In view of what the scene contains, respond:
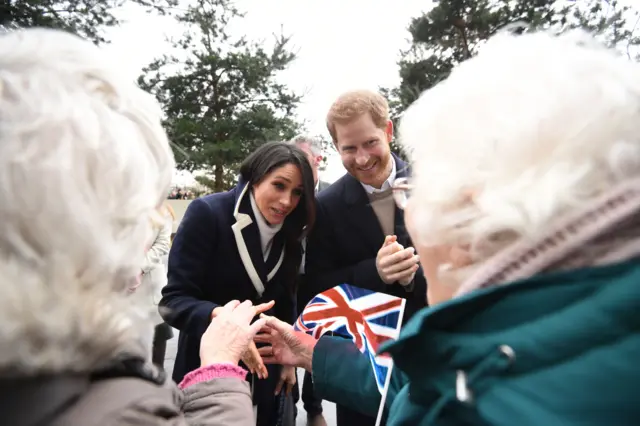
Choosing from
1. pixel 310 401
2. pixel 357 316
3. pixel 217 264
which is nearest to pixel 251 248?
pixel 217 264

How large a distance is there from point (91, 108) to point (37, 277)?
0.28 metres

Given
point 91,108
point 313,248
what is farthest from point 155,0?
point 91,108

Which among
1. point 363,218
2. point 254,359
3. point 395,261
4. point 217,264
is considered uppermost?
point 363,218

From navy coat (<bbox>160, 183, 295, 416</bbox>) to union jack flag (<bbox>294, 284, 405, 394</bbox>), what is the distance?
402mm

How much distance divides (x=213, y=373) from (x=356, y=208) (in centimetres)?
117

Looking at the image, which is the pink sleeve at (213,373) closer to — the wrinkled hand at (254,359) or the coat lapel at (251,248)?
the wrinkled hand at (254,359)

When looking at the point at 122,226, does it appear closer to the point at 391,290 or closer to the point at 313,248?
the point at 391,290

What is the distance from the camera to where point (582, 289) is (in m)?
0.60

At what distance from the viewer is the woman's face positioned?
2070 mm

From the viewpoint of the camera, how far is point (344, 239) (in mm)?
2105

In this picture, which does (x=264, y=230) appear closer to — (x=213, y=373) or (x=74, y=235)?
(x=213, y=373)

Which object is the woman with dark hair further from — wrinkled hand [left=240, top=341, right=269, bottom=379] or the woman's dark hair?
wrinkled hand [left=240, top=341, right=269, bottom=379]

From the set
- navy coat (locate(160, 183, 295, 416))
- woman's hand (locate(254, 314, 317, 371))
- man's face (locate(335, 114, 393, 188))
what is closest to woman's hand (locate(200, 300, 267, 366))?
woman's hand (locate(254, 314, 317, 371))

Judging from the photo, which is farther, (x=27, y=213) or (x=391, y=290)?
(x=391, y=290)
